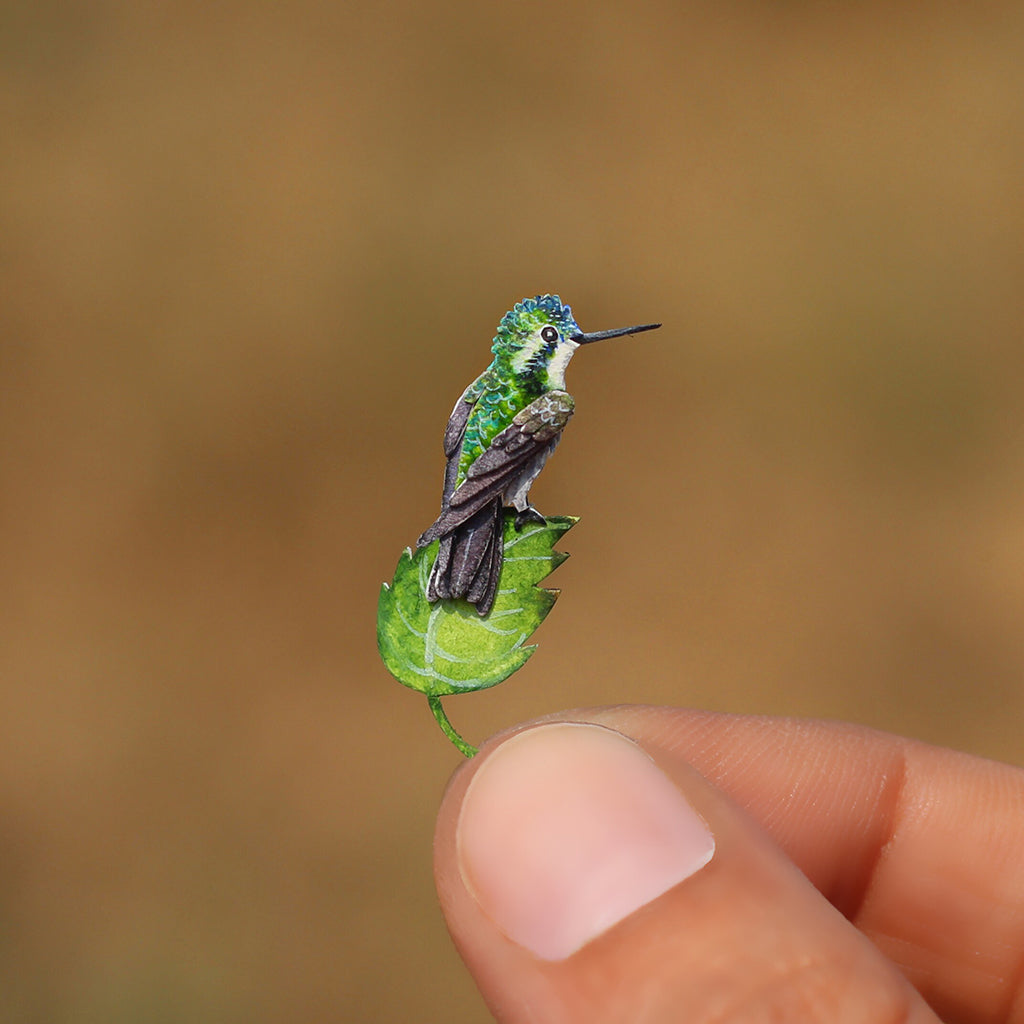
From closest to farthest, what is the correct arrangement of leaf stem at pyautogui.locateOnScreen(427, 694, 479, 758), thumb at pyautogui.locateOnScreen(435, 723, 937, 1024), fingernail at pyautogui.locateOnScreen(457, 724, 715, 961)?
thumb at pyautogui.locateOnScreen(435, 723, 937, 1024), fingernail at pyautogui.locateOnScreen(457, 724, 715, 961), leaf stem at pyautogui.locateOnScreen(427, 694, 479, 758)

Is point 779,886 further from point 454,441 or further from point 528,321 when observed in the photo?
point 528,321

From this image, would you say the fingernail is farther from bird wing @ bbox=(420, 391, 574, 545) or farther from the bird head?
the bird head

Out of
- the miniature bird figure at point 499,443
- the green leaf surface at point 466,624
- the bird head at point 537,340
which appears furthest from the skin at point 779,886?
the bird head at point 537,340

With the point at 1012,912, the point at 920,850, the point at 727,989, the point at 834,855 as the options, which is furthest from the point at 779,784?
the point at 727,989

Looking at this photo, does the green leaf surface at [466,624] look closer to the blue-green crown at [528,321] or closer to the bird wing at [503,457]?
the bird wing at [503,457]

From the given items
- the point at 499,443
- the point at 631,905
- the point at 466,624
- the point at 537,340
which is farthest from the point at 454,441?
the point at 631,905

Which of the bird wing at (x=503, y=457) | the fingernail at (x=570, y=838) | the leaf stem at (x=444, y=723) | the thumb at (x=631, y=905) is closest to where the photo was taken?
the thumb at (x=631, y=905)

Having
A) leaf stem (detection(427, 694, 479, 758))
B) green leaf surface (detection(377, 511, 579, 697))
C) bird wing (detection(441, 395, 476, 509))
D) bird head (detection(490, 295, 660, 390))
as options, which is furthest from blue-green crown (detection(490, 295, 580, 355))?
leaf stem (detection(427, 694, 479, 758))
